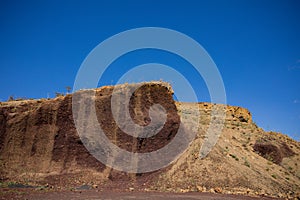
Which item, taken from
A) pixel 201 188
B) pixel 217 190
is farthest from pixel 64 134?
pixel 217 190

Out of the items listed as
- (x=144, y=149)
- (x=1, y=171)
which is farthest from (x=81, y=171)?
(x=1, y=171)

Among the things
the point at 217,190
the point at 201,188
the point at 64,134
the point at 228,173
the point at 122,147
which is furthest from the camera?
the point at 64,134

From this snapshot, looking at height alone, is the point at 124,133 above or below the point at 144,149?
above

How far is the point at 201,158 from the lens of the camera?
61.1 ft

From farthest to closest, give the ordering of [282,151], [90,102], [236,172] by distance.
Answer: [282,151] < [90,102] < [236,172]

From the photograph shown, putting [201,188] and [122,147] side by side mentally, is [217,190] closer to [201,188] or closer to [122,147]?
[201,188]

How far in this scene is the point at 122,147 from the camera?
19281 millimetres

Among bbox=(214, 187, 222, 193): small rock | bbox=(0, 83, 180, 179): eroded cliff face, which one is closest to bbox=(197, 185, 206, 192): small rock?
bbox=(214, 187, 222, 193): small rock

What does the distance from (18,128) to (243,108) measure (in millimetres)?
32702

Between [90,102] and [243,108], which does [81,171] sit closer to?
[90,102]

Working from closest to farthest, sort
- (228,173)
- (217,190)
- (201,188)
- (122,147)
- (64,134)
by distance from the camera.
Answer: (217,190)
(201,188)
(228,173)
(122,147)
(64,134)

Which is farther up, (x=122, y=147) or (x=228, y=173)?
(x=122, y=147)

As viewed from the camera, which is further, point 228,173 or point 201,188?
point 228,173

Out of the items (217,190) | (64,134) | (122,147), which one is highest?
(64,134)
